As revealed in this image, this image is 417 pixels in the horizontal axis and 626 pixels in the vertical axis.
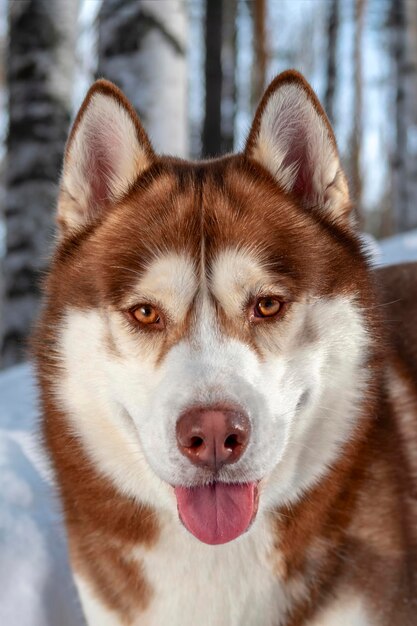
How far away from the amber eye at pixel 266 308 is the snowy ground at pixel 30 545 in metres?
0.55

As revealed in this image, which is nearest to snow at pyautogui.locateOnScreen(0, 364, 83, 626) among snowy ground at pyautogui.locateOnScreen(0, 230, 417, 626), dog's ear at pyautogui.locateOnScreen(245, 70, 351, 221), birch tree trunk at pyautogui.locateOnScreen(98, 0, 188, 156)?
snowy ground at pyautogui.locateOnScreen(0, 230, 417, 626)

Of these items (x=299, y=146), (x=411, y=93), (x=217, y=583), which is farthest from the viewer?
(x=411, y=93)

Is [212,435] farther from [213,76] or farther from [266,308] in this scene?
[213,76]

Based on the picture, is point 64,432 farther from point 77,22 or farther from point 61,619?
point 77,22

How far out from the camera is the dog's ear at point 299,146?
2113 millimetres

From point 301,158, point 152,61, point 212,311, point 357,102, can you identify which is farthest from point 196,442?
point 357,102

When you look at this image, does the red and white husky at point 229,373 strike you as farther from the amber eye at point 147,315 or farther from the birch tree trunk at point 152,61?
the birch tree trunk at point 152,61

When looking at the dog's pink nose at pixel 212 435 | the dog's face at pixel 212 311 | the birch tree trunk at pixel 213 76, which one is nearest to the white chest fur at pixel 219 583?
the dog's face at pixel 212 311

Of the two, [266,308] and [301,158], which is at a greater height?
[301,158]

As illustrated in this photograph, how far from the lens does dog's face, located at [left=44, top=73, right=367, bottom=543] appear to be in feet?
5.88

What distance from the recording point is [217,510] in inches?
72.7

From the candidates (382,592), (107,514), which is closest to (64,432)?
(107,514)

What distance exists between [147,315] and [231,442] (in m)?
0.45

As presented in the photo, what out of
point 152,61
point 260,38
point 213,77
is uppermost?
point 260,38
